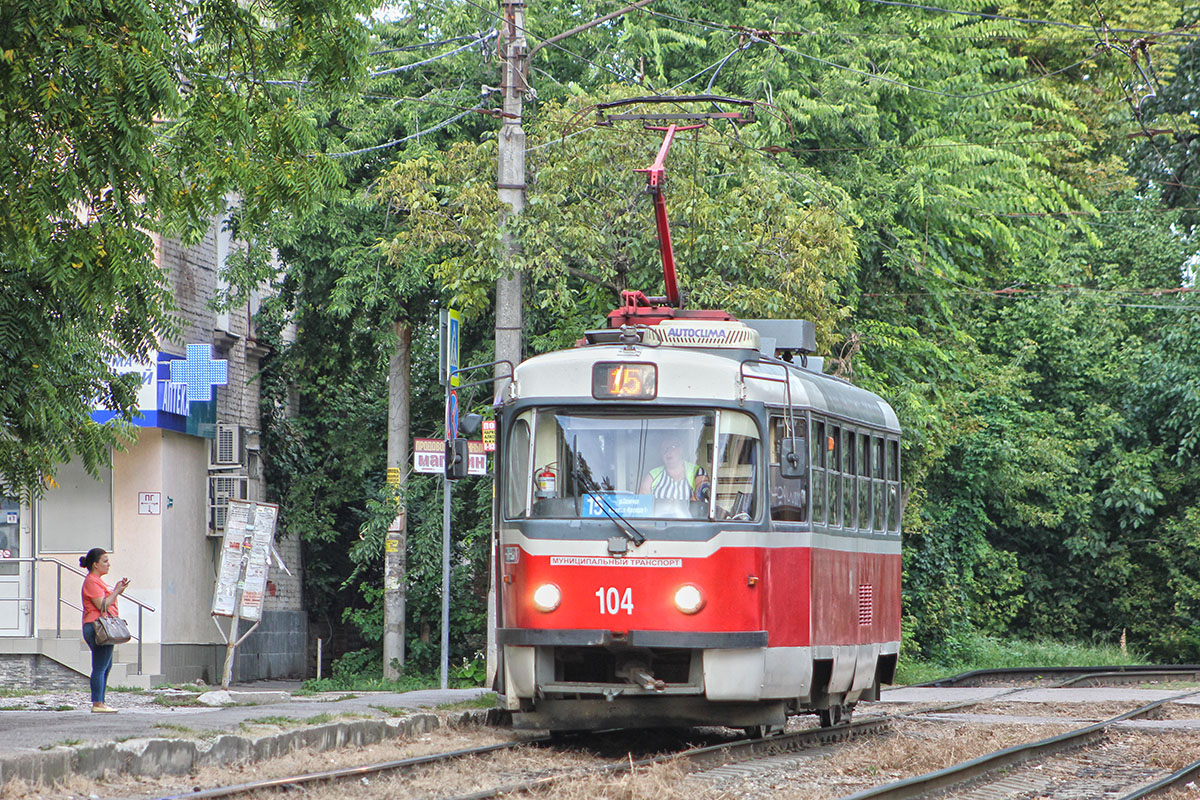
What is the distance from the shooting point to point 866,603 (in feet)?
50.4

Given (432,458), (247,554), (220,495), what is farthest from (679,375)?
(220,495)

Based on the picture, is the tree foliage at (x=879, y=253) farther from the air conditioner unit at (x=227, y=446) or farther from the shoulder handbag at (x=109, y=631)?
the shoulder handbag at (x=109, y=631)

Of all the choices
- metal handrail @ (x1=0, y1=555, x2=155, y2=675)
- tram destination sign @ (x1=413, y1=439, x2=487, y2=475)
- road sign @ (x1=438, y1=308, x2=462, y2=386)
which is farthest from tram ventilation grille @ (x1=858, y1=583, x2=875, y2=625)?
metal handrail @ (x1=0, y1=555, x2=155, y2=675)

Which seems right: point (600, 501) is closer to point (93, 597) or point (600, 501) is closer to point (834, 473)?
point (834, 473)

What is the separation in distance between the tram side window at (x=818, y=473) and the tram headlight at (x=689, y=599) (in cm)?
157

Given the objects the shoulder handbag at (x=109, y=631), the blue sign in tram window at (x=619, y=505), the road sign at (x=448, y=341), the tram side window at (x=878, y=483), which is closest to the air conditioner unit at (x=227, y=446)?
the road sign at (x=448, y=341)

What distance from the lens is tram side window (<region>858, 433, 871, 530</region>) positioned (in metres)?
15.1

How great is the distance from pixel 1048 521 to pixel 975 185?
8488 mm

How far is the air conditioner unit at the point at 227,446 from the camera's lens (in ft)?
76.5

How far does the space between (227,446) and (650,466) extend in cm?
1220

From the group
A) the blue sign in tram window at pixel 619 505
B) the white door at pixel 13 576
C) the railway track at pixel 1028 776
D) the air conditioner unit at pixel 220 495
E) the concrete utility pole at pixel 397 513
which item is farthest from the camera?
the air conditioner unit at pixel 220 495

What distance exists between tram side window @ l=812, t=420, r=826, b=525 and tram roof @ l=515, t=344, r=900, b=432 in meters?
0.38

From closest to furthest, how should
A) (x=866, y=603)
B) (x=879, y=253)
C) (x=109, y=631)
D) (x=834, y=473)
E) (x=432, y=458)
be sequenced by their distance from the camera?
(x=834, y=473), (x=109, y=631), (x=866, y=603), (x=432, y=458), (x=879, y=253)

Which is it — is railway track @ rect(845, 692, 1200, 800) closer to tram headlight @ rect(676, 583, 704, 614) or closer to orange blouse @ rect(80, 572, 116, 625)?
tram headlight @ rect(676, 583, 704, 614)
